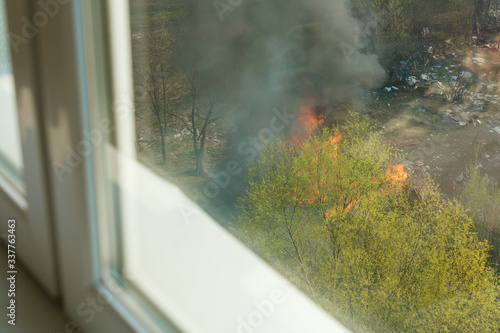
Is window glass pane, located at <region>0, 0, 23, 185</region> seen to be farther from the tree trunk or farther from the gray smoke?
the gray smoke

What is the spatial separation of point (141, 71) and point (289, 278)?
0.45 meters

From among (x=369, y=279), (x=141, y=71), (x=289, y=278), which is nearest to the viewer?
(x=369, y=279)

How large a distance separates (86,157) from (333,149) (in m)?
0.46

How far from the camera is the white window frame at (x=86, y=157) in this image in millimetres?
739

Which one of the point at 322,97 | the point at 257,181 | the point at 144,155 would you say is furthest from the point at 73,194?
the point at 322,97

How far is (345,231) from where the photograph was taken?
1.95ft

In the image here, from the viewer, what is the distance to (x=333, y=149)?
0.60 meters

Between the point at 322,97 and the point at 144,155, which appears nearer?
the point at 322,97

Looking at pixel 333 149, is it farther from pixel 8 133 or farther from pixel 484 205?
pixel 8 133

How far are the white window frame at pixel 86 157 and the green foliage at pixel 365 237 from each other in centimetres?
7

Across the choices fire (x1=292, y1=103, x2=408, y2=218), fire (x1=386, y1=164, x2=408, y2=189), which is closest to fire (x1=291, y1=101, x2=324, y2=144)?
fire (x1=292, y1=103, x2=408, y2=218)

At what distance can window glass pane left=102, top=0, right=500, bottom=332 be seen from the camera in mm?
475

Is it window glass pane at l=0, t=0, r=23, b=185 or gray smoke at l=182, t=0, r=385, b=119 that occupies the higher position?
gray smoke at l=182, t=0, r=385, b=119

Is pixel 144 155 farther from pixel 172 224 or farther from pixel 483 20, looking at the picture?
pixel 483 20
